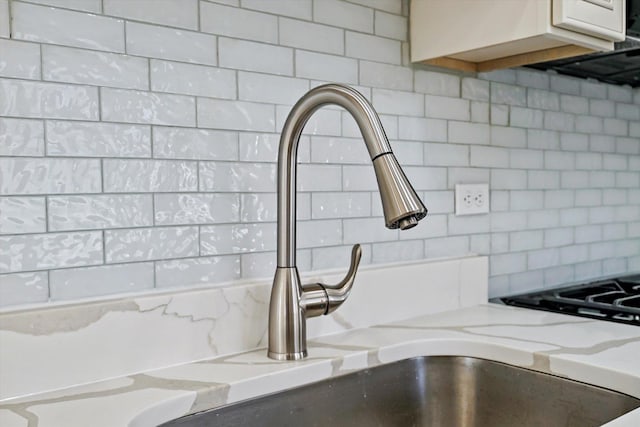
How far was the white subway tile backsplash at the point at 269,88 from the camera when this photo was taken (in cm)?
→ 113

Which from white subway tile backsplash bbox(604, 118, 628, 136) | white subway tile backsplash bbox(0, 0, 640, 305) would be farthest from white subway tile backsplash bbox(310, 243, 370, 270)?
white subway tile backsplash bbox(604, 118, 628, 136)

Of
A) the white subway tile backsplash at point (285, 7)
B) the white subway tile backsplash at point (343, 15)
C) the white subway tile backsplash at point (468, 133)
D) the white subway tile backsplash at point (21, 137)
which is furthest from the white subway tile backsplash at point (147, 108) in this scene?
the white subway tile backsplash at point (468, 133)

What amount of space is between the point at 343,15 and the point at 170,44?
1.35 ft

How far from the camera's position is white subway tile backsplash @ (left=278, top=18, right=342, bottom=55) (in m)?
1.19

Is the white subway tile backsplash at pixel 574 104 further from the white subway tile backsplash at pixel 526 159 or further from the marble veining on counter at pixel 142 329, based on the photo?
the marble veining on counter at pixel 142 329

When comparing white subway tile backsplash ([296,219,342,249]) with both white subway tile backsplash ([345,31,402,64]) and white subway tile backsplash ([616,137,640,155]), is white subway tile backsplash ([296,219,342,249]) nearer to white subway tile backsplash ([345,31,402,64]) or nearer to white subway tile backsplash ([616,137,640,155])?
white subway tile backsplash ([345,31,402,64])

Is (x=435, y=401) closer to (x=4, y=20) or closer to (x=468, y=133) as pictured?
(x=468, y=133)

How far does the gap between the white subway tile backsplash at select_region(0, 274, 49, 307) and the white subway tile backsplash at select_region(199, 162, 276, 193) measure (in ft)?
0.98

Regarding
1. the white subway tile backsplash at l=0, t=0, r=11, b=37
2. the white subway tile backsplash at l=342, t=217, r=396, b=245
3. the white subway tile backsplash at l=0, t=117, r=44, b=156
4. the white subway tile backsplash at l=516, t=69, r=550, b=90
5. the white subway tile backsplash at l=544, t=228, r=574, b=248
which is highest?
the white subway tile backsplash at l=516, t=69, r=550, b=90

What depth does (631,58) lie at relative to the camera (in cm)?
159

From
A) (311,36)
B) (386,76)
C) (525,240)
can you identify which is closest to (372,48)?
(386,76)

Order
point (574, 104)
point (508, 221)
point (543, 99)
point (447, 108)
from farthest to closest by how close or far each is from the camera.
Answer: point (574, 104) < point (543, 99) < point (508, 221) < point (447, 108)

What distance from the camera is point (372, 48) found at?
135cm

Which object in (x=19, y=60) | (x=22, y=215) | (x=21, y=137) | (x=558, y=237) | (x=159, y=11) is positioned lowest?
(x=558, y=237)
